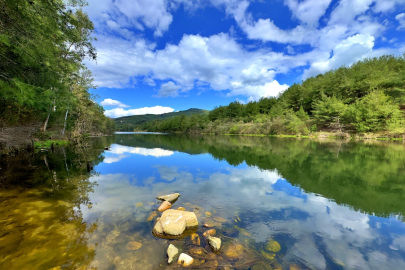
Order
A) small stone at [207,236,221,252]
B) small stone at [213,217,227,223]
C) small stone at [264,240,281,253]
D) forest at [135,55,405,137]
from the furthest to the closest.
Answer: forest at [135,55,405,137] < small stone at [213,217,227,223] < small stone at [264,240,281,253] < small stone at [207,236,221,252]

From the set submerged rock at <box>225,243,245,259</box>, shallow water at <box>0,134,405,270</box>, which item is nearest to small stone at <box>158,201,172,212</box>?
shallow water at <box>0,134,405,270</box>

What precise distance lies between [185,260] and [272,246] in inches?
90.3

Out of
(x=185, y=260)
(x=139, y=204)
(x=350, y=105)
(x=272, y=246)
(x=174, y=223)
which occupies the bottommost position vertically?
(x=139, y=204)

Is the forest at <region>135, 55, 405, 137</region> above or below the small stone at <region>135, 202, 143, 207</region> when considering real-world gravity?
above

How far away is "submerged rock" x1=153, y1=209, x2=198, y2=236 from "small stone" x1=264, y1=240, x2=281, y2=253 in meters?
2.09

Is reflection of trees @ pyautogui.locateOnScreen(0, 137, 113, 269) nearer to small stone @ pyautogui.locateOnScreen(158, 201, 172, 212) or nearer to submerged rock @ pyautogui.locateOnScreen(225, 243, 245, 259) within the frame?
small stone @ pyautogui.locateOnScreen(158, 201, 172, 212)

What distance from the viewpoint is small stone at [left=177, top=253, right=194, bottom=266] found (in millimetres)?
3799

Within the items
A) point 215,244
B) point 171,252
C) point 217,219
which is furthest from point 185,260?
point 217,219

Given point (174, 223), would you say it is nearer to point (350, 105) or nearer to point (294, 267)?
point (294, 267)

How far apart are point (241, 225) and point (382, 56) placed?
3315 inches

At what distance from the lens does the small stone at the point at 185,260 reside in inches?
150

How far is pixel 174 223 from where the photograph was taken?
16.8 feet

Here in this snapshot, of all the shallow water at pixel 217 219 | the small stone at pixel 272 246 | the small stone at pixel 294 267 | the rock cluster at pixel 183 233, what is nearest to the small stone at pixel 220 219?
the shallow water at pixel 217 219

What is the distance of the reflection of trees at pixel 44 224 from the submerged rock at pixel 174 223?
1692 mm
